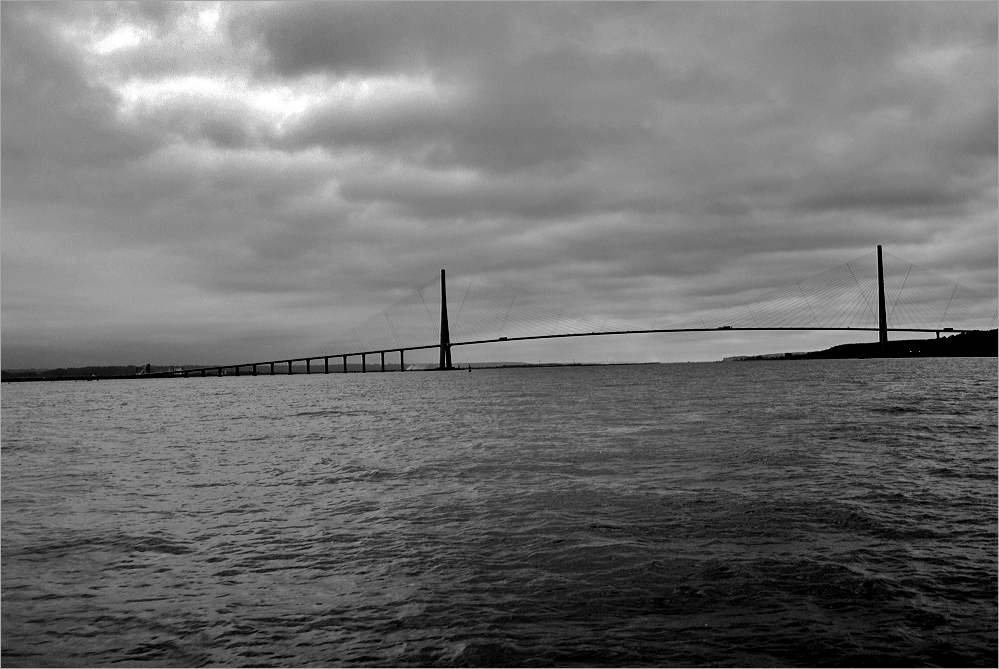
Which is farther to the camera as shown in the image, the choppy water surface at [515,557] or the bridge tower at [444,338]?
the bridge tower at [444,338]

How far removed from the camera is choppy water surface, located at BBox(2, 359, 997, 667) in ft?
21.7

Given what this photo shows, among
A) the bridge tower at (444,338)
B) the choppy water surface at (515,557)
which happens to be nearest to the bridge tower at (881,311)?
the bridge tower at (444,338)

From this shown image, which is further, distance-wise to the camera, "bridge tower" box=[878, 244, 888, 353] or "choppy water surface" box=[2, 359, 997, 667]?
"bridge tower" box=[878, 244, 888, 353]

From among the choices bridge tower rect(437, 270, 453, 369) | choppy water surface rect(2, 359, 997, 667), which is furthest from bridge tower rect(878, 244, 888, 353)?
choppy water surface rect(2, 359, 997, 667)

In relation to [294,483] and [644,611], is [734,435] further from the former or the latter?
[644,611]

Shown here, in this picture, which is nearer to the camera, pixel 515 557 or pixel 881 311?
pixel 515 557

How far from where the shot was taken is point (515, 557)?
9305mm

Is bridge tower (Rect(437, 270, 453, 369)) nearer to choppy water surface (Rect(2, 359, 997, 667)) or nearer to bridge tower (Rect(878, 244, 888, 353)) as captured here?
bridge tower (Rect(878, 244, 888, 353))

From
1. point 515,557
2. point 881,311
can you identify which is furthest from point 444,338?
point 515,557

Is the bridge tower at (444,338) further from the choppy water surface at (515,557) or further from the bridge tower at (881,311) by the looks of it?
the choppy water surface at (515,557)

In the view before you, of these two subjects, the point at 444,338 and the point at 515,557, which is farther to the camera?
the point at 444,338

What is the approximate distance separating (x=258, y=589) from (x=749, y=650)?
538 cm

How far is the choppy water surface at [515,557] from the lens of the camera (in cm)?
661

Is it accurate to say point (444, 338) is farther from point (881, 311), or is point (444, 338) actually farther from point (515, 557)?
point (515, 557)
